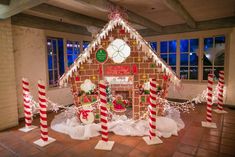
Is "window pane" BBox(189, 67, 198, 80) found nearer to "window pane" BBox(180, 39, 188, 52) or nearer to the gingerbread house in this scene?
"window pane" BBox(180, 39, 188, 52)

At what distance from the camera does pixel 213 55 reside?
662 centimetres

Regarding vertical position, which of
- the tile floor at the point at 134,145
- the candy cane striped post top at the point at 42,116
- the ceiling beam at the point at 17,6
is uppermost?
the ceiling beam at the point at 17,6

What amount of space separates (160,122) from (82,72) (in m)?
2.44

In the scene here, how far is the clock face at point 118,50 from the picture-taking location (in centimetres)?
446

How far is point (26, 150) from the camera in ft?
11.3

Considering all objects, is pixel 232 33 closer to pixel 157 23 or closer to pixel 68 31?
pixel 157 23

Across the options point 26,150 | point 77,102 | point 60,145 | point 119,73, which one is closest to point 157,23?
point 119,73

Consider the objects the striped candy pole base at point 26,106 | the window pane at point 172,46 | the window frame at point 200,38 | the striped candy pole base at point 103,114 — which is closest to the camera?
the striped candy pole base at point 103,114

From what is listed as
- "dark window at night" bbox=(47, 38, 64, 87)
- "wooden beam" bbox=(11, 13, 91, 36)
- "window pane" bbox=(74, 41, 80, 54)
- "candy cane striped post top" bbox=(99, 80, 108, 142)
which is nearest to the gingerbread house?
"candy cane striped post top" bbox=(99, 80, 108, 142)

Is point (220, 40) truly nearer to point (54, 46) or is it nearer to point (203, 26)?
point (203, 26)

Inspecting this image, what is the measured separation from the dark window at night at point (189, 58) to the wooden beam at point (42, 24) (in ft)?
14.6

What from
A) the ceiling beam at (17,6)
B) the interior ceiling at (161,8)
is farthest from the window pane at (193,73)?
the ceiling beam at (17,6)

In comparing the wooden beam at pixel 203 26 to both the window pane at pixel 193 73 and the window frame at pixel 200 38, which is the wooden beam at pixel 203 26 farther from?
the window pane at pixel 193 73

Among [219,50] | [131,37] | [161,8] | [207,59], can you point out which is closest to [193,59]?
[207,59]
